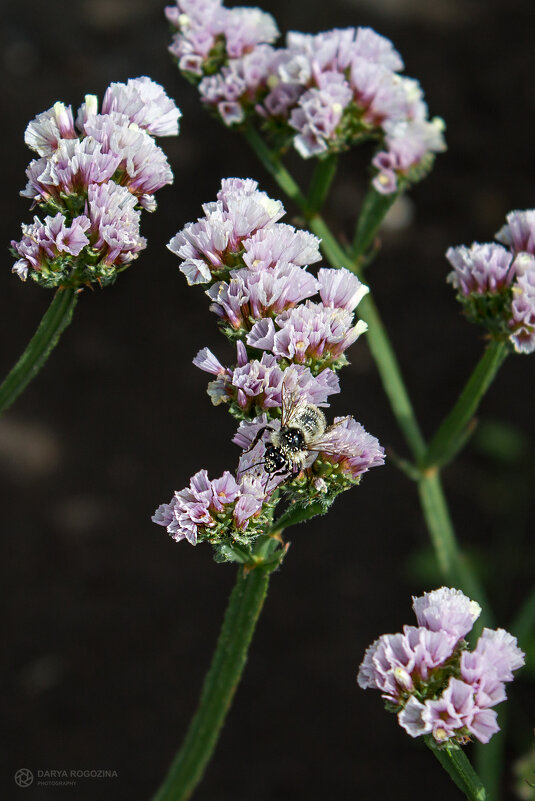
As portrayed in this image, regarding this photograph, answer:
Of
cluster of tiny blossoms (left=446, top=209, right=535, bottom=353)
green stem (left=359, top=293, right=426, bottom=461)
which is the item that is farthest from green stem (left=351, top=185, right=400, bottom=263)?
cluster of tiny blossoms (left=446, top=209, right=535, bottom=353)

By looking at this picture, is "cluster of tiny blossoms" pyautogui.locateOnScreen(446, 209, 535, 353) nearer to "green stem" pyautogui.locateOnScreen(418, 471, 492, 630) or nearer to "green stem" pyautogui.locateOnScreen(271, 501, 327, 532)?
"green stem" pyautogui.locateOnScreen(418, 471, 492, 630)

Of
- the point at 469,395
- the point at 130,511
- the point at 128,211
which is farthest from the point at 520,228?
the point at 130,511

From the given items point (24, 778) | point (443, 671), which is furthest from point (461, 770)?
point (24, 778)

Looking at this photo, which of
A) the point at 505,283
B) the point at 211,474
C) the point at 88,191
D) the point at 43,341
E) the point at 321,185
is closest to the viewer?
the point at 88,191

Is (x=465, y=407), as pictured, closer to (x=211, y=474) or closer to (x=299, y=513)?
(x=299, y=513)

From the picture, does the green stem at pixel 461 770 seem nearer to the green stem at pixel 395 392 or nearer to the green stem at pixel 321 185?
the green stem at pixel 395 392

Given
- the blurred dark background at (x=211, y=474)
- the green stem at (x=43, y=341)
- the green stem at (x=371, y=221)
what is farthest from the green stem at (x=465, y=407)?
the blurred dark background at (x=211, y=474)
